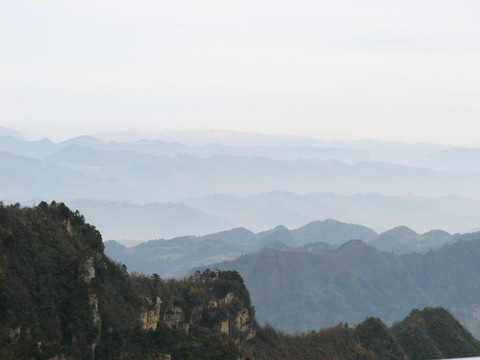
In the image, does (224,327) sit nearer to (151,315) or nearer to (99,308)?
(151,315)

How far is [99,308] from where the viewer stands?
6125cm

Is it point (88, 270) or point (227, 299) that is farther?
point (227, 299)

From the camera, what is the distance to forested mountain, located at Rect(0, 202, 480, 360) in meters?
54.9

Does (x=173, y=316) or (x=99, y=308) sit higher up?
(x=99, y=308)

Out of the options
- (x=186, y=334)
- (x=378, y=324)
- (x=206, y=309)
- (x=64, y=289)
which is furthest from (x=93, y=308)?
(x=378, y=324)

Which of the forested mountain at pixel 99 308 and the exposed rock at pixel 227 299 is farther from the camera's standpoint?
the exposed rock at pixel 227 299

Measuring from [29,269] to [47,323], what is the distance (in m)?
5.02

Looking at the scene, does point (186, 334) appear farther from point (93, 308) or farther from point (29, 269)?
point (29, 269)

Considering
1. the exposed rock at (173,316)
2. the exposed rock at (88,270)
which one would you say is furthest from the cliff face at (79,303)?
the exposed rock at (173,316)

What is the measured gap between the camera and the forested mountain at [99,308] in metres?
54.9

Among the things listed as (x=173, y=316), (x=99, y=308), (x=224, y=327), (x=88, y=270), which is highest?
(x=88, y=270)

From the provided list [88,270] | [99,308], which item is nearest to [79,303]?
[99,308]

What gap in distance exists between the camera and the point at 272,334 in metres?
88.9

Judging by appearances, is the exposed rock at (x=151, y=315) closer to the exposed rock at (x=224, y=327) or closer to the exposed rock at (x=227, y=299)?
the exposed rock at (x=224, y=327)
